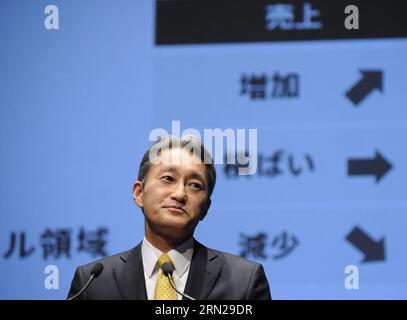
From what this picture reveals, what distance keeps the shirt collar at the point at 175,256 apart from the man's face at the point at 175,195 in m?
0.04

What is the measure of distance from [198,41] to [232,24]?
0.15 metres

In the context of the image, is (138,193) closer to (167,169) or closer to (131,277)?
(167,169)

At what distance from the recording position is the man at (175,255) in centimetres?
213

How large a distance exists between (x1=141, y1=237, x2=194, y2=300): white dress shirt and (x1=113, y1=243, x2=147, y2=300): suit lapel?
0.06ft

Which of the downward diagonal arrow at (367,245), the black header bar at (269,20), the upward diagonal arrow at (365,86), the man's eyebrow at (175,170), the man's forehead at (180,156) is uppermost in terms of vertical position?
the black header bar at (269,20)

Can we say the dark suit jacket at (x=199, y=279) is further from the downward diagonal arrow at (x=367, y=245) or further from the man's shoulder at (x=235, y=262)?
the downward diagonal arrow at (x=367, y=245)

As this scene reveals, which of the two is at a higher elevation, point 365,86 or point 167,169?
point 365,86

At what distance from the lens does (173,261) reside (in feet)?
7.19

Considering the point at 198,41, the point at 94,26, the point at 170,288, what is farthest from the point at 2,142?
the point at 170,288

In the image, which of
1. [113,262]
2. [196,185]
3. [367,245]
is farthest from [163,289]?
[367,245]

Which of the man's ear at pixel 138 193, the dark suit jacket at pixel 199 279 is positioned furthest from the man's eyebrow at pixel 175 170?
the dark suit jacket at pixel 199 279

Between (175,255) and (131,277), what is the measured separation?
146 mm

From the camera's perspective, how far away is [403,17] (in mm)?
2854
